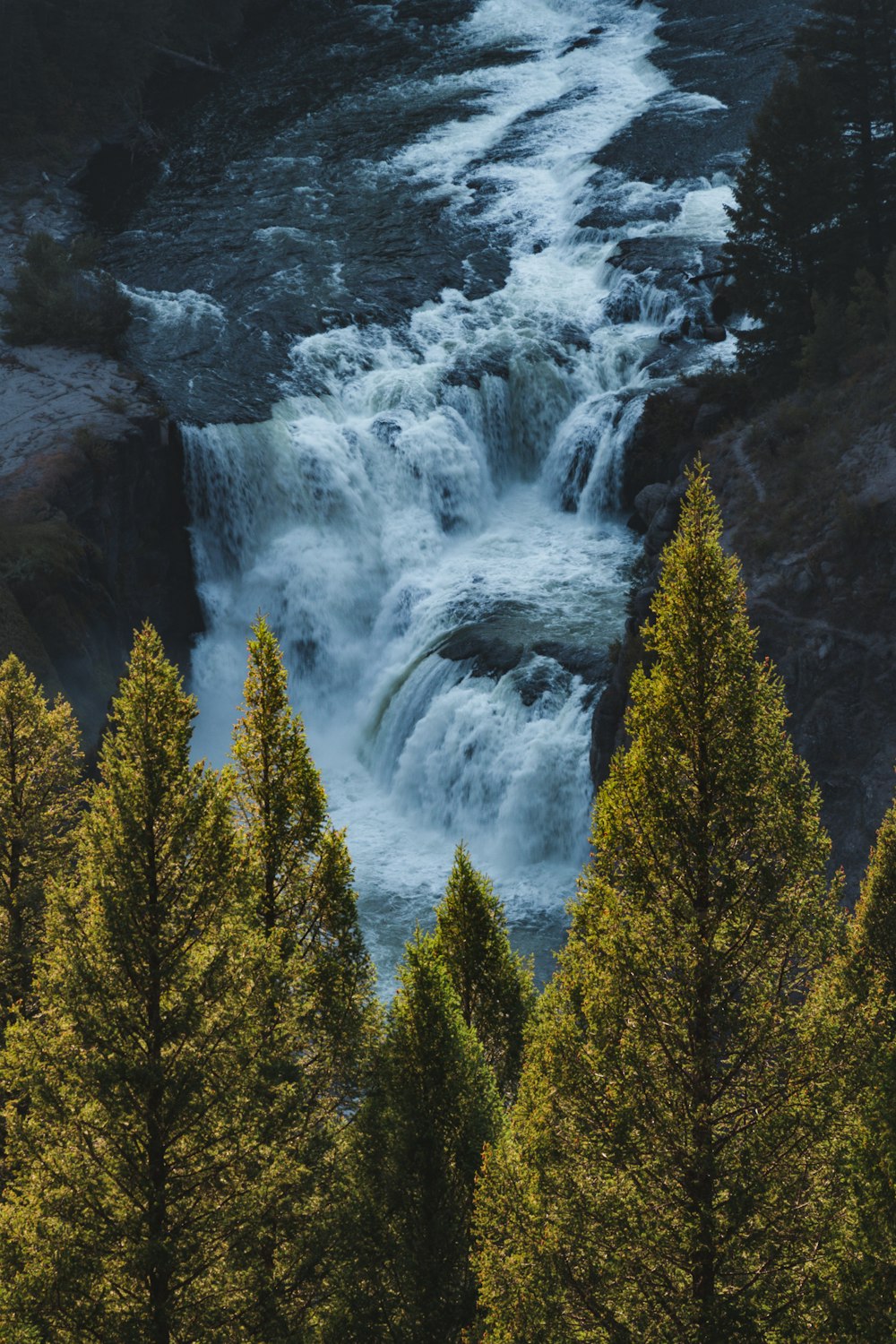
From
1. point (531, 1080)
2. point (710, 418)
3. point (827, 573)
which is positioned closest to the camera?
point (531, 1080)

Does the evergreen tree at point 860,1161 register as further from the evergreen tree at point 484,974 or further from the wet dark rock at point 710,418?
the wet dark rock at point 710,418

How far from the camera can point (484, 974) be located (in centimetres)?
2609

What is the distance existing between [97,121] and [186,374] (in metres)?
33.3

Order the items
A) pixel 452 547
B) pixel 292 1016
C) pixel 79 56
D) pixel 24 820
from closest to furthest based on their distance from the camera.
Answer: pixel 292 1016 < pixel 24 820 < pixel 452 547 < pixel 79 56

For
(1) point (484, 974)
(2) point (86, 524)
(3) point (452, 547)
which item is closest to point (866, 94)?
(3) point (452, 547)

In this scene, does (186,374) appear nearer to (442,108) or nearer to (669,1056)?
(442,108)

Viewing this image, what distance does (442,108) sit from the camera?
81.1 m

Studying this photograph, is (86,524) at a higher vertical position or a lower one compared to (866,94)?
lower

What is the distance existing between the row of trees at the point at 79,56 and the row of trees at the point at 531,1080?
69.6 metres

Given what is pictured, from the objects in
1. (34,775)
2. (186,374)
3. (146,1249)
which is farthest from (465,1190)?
(186,374)

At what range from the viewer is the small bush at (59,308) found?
183 ft

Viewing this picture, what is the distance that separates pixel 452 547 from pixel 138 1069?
126ft

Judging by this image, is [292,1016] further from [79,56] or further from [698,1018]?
[79,56]

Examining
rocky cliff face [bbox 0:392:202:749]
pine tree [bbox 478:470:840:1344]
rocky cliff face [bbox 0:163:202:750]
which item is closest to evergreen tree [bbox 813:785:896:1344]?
pine tree [bbox 478:470:840:1344]
